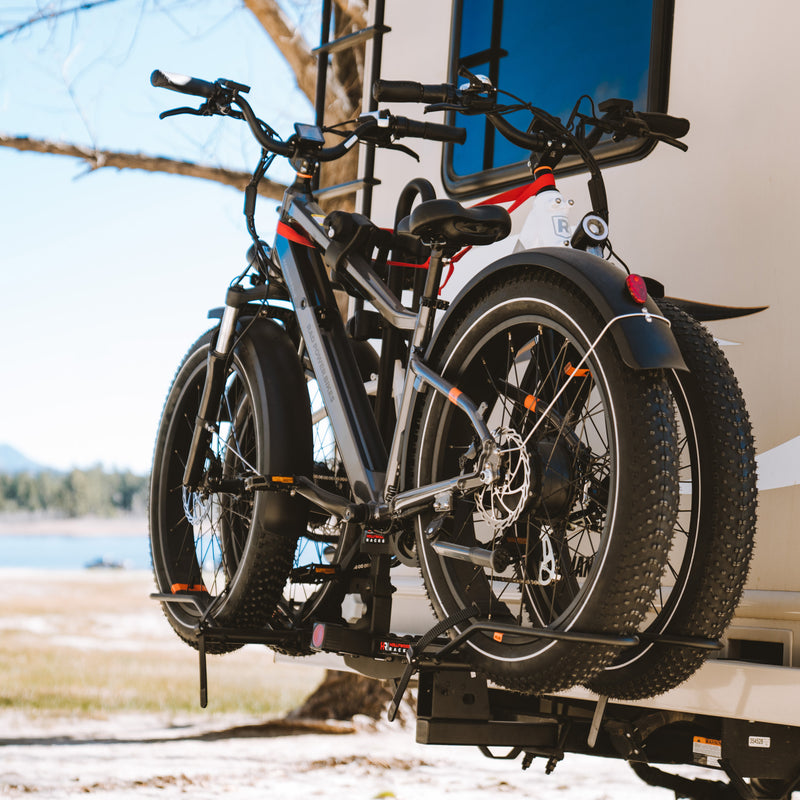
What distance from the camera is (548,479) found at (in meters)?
2.20

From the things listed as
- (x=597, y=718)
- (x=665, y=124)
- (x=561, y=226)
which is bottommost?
(x=597, y=718)

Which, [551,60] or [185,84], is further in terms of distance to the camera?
[551,60]

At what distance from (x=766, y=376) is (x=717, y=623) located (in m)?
0.76

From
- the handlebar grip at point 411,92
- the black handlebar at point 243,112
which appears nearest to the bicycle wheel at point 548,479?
the handlebar grip at point 411,92

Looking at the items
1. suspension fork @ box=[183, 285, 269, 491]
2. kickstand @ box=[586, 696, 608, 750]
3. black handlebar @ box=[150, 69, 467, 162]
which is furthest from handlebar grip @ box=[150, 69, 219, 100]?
kickstand @ box=[586, 696, 608, 750]

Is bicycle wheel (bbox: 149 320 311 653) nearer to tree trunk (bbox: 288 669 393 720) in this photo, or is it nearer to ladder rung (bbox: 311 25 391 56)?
ladder rung (bbox: 311 25 391 56)

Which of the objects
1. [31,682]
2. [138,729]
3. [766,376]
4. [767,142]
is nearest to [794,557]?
[766,376]

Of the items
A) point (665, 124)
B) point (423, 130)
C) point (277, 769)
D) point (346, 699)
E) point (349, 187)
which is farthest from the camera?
point (346, 699)

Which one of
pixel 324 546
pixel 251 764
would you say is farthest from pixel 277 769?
pixel 324 546

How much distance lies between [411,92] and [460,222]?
42 cm

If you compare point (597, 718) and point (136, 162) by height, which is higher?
point (136, 162)

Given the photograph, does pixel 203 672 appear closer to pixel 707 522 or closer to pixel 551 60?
pixel 707 522

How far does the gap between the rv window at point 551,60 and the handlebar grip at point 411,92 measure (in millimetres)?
636

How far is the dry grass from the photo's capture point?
33.4ft
